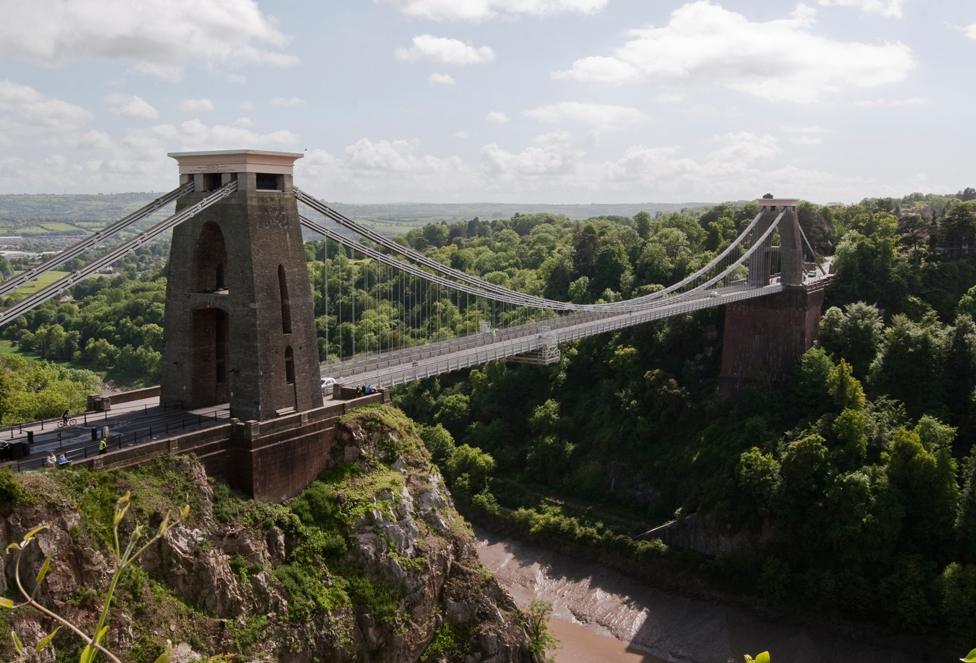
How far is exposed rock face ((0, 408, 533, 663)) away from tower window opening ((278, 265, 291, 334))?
2.78 m

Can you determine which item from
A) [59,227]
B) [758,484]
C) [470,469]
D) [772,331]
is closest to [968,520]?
[758,484]

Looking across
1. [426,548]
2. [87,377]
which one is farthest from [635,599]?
[87,377]

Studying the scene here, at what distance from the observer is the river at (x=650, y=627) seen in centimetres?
2958

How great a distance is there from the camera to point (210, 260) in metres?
21.4

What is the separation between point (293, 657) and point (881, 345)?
96.5 ft

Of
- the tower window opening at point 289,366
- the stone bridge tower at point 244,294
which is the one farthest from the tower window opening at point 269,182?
the tower window opening at point 289,366

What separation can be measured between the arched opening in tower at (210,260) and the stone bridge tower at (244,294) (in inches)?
0.9

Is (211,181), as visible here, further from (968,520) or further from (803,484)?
(968,520)

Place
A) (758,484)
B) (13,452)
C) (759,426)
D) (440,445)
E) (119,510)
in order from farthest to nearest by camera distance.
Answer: (440,445), (759,426), (758,484), (13,452), (119,510)

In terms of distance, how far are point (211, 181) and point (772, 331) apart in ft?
90.0

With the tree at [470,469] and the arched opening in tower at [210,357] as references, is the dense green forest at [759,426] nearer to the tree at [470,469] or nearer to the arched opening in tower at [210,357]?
the tree at [470,469]

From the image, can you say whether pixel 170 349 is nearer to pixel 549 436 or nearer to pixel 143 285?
pixel 549 436

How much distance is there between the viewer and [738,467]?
1371 inches

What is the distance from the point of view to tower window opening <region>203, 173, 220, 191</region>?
20.2 meters
